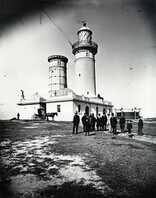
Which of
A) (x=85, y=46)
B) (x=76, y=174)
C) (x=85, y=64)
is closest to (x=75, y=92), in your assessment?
(x=85, y=64)

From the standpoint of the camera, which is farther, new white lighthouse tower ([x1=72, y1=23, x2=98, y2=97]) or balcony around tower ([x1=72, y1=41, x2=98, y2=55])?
new white lighthouse tower ([x1=72, y1=23, x2=98, y2=97])

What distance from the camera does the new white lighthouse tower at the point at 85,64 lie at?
30594 mm

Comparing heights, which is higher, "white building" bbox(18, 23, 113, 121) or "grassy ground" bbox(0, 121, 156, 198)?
"white building" bbox(18, 23, 113, 121)

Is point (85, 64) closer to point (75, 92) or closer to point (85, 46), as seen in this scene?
point (85, 46)

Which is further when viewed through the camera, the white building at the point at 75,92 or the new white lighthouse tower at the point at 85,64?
the new white lighthouse tower at the point at 85,64

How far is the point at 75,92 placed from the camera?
31.4m

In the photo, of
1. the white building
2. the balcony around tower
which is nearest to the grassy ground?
the white building

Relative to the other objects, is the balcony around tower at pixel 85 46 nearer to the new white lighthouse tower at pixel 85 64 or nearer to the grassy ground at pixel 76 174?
the new white lighthouse tower at pixel 85 64

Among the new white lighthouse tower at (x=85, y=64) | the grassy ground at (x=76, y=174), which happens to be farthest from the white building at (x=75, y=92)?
the grassy ground at (x=76, y=174)

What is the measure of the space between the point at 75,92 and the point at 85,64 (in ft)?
21.0

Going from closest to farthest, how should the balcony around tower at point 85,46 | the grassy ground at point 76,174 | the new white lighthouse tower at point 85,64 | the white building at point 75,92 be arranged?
the grassy ground at point 76,174 → the white building at point 75,92 → the balcony around tower at point 85,46 → the new white lighthouse tower at point 85,64

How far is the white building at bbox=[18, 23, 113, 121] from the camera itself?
80.2 ft

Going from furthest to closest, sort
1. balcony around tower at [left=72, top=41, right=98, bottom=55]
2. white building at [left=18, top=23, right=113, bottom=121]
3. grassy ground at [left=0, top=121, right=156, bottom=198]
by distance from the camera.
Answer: balcony around tower at [left=72, top=41, right=98, bottom=55] → white building at [left=18, top=23, right=113, bottom=121] → grassy ground at [left=0, top=121, right=156, bottom=198]

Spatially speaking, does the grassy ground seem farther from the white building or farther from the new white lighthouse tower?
the new white lighthouse tower
